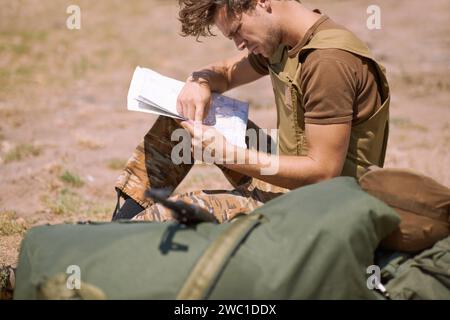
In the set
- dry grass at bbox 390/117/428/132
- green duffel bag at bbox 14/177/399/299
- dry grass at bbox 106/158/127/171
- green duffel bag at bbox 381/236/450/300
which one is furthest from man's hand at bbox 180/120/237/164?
dry grass at bbox 390/117/428/132

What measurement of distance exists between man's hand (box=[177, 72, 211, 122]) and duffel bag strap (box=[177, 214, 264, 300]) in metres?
0.95

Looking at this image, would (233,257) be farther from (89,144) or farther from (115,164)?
(89,144)

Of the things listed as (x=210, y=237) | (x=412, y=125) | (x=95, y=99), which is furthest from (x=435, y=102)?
(x=210, y=237)

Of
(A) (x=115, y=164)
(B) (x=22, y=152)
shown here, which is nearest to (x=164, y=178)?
(A) (x=115, y=164)

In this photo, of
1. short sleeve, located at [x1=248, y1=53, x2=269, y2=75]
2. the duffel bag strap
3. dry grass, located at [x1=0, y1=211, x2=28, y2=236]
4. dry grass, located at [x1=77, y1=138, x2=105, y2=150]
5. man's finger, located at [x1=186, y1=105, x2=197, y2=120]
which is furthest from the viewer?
dry grass, located at [x1=77, y1=138, x2=105, y2=150]

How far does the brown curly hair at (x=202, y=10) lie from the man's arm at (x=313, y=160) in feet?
1.84

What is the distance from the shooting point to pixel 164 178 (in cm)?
312

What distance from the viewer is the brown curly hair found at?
267cm

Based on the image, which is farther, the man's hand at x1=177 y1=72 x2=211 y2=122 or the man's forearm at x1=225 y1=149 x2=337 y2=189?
the man's hand at x1=177 y1=72 x2=211 y2=122

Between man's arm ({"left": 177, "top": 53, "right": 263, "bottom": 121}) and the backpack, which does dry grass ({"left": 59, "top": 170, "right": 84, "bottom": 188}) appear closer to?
man's arm ({"left": 177, "top": 53, "right": 263, "bottom": 121})

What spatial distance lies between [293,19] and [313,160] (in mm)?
604
